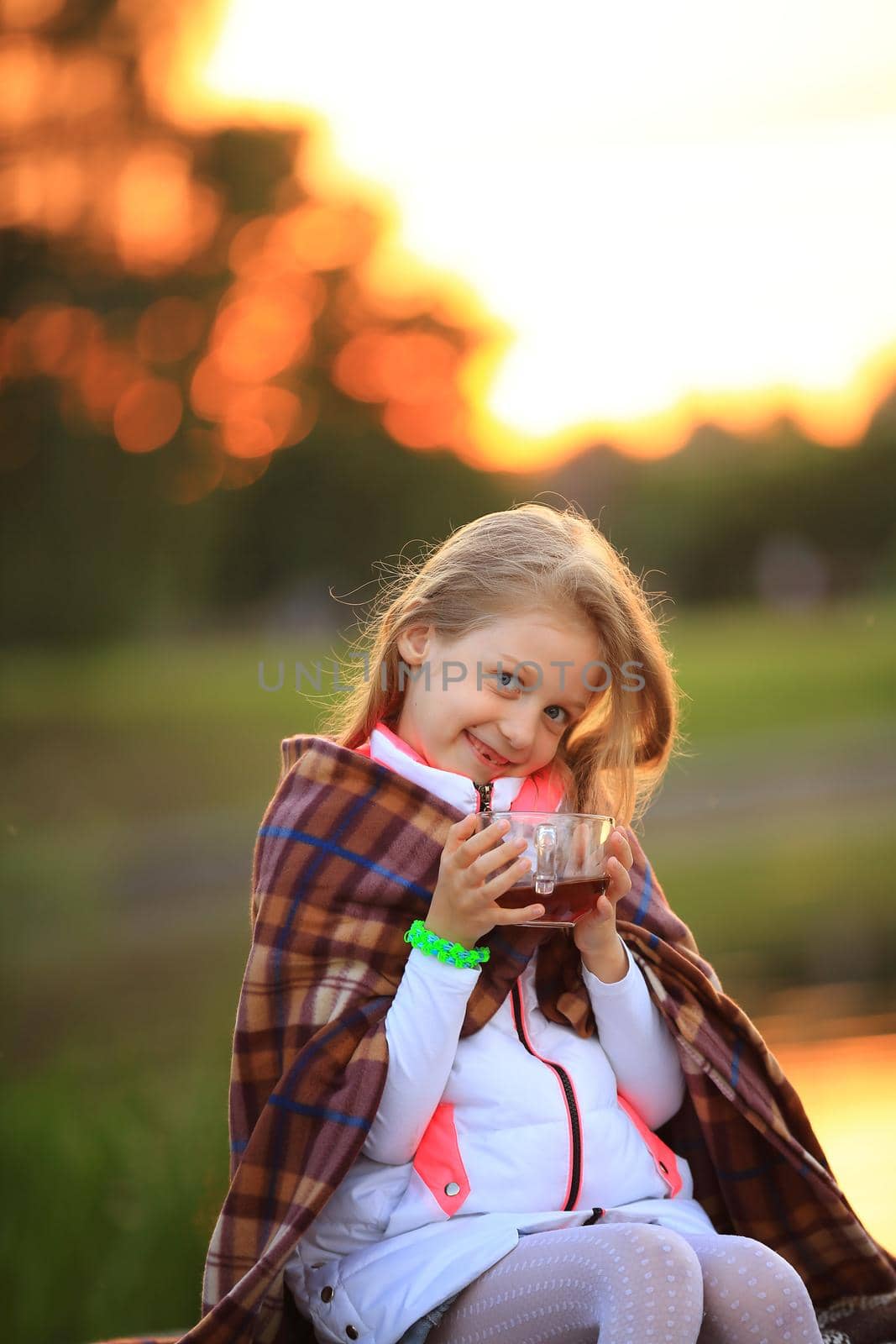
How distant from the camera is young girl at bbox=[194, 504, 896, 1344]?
5.05 ft

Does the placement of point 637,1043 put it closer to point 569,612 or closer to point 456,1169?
point 456,1169

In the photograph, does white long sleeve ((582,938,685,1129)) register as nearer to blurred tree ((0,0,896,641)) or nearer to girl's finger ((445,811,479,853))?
girl's finger ((445,811,479,853))

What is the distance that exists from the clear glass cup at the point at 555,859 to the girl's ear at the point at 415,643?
339mm

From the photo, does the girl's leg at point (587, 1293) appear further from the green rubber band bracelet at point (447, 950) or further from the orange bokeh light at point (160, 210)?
the orange bokeh light at point (160, 210)

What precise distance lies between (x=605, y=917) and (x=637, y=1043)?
0.58 feet

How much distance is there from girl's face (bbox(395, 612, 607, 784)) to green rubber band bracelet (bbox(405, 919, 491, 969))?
0.26 m

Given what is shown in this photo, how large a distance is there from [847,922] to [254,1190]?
493 centimetres

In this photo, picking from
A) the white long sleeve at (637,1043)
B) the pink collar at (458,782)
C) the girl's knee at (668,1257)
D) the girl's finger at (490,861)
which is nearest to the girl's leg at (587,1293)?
the girl's knee at (668,1257)

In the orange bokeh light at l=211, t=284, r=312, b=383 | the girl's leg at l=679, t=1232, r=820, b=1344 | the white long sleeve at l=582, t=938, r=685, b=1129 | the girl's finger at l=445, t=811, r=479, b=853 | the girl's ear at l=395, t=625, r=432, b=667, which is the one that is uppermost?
the orange bokeh light at l=211, t=284, r=312, b=383

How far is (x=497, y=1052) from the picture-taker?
1.70 meters

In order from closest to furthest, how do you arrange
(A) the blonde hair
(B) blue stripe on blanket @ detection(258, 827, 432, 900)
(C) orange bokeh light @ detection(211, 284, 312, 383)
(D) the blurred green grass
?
(B) blue stripe on blanket @ detection(258, 827, 432, 900), (A) the blonde hair, (D) the blurred green grass, (C) orange bokeh light @ detection(211, 284, 312, 383)

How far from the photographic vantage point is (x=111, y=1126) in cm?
334

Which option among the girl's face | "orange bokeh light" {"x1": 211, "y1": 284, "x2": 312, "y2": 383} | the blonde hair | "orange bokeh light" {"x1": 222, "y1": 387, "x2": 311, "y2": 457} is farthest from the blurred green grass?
"orange bokeh light" {"x1": 211, "y1": 284, "x2": 312, "y2": 383}

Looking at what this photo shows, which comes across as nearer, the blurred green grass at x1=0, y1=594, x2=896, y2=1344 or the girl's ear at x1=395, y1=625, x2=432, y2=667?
the girl's ear at x1=395, y1=625, x2=432, y2=667
